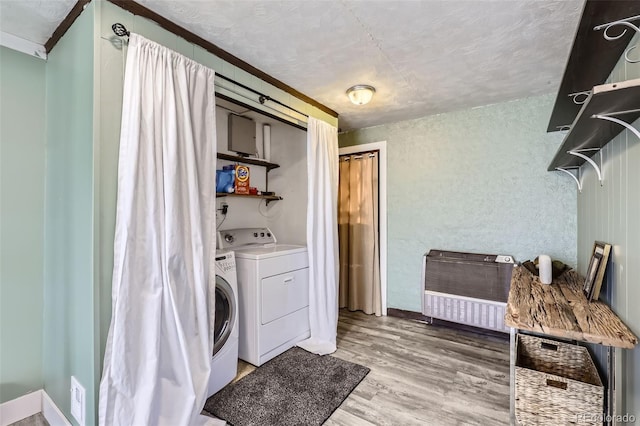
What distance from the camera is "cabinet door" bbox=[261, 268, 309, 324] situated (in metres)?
2.31

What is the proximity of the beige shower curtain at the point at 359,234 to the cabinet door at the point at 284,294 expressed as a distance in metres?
1.05

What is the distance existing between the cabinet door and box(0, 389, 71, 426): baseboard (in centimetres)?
129

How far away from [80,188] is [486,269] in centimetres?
317

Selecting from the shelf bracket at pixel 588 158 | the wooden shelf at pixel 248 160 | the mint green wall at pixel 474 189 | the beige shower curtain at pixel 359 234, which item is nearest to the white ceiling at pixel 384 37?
the mint green wall at pixel 474 189

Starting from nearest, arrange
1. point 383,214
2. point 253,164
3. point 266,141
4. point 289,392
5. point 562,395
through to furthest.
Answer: point 562,395 < point 289,392 < point 253,164 < point 266,141 < point 383,214

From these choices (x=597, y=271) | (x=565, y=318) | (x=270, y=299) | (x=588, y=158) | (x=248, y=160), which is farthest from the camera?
(x=248, y=160)

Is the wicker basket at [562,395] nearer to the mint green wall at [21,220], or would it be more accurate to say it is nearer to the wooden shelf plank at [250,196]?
→ the wooden shelf plank at [250,196]

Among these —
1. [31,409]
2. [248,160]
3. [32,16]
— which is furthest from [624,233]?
[31,409]

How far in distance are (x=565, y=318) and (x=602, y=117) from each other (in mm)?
864

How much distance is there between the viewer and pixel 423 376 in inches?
84.7

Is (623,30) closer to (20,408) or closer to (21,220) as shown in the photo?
(21,220)

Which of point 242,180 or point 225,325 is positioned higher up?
point 242,180

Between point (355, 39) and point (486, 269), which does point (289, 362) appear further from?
point (355, 39)

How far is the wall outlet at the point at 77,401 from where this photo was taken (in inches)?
56.1
